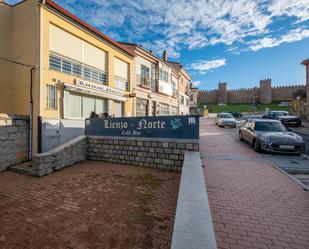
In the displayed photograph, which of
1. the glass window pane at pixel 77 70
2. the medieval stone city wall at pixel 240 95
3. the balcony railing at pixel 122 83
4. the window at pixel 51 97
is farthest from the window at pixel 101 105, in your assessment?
the medieval stone city wall at pixel 240 95

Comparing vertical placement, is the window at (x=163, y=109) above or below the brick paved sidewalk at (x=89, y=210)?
above

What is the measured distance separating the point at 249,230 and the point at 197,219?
3.95 feet

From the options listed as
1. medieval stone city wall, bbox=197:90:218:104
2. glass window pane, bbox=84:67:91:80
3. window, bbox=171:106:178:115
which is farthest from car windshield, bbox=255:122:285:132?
medieval stone city wall, bbox=197:90:218:104

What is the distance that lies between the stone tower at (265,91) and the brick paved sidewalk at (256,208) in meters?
62.2

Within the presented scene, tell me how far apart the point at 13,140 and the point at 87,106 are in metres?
4.39

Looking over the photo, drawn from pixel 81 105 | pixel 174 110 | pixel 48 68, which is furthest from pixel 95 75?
pixel 174 110

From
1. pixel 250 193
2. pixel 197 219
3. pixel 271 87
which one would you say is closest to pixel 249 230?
pixel 197 219

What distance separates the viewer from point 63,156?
8.45 metres

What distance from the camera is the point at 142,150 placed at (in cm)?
831

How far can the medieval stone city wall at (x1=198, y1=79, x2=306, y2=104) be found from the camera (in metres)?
57.8

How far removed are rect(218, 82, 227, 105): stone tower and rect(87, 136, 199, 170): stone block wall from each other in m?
60.8

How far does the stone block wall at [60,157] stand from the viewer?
7395 millimetres

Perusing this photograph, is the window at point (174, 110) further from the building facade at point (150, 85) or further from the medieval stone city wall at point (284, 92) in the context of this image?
the medieval stone city wall at point (284, 92)

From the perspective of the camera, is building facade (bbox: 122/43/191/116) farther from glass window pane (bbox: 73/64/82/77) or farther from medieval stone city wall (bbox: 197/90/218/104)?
medieval stone city wall (bbox: 197/90/218/104)
